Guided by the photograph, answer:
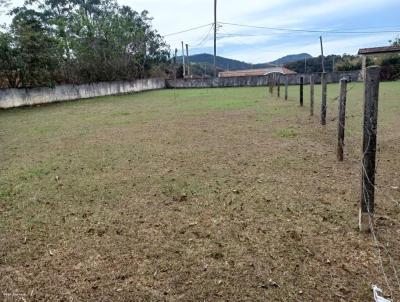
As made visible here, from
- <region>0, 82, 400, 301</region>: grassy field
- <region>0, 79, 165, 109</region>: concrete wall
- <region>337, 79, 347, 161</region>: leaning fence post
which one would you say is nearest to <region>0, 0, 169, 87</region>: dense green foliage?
<region>0, 79, 165, 109</region>: concrete wall

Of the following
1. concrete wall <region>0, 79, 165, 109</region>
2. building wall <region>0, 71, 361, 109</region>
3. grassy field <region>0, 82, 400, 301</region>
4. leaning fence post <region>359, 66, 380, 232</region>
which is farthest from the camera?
building wall <region>0, 71, 361, 109</region>

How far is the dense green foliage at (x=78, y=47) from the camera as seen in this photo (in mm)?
15219

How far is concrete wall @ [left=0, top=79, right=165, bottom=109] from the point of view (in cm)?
1495

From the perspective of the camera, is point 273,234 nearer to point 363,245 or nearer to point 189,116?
point 363,245

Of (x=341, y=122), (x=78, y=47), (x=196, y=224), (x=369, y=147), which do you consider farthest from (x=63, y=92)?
(x=369, y=147)

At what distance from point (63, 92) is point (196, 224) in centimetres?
1760

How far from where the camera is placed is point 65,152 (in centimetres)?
597


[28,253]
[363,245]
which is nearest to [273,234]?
[363,245]

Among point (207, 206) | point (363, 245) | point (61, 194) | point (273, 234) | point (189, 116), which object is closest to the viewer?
point (363, 245)

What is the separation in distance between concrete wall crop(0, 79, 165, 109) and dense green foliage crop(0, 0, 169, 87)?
0.50 meters

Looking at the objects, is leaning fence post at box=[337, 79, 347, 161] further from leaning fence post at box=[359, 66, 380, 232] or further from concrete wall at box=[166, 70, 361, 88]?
concrete wall at box=[166, 70, 361, 88]

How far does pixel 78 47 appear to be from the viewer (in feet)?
68.4

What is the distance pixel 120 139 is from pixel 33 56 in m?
11.4

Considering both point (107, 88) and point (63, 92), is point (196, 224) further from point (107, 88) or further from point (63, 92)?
point (107, 88)
